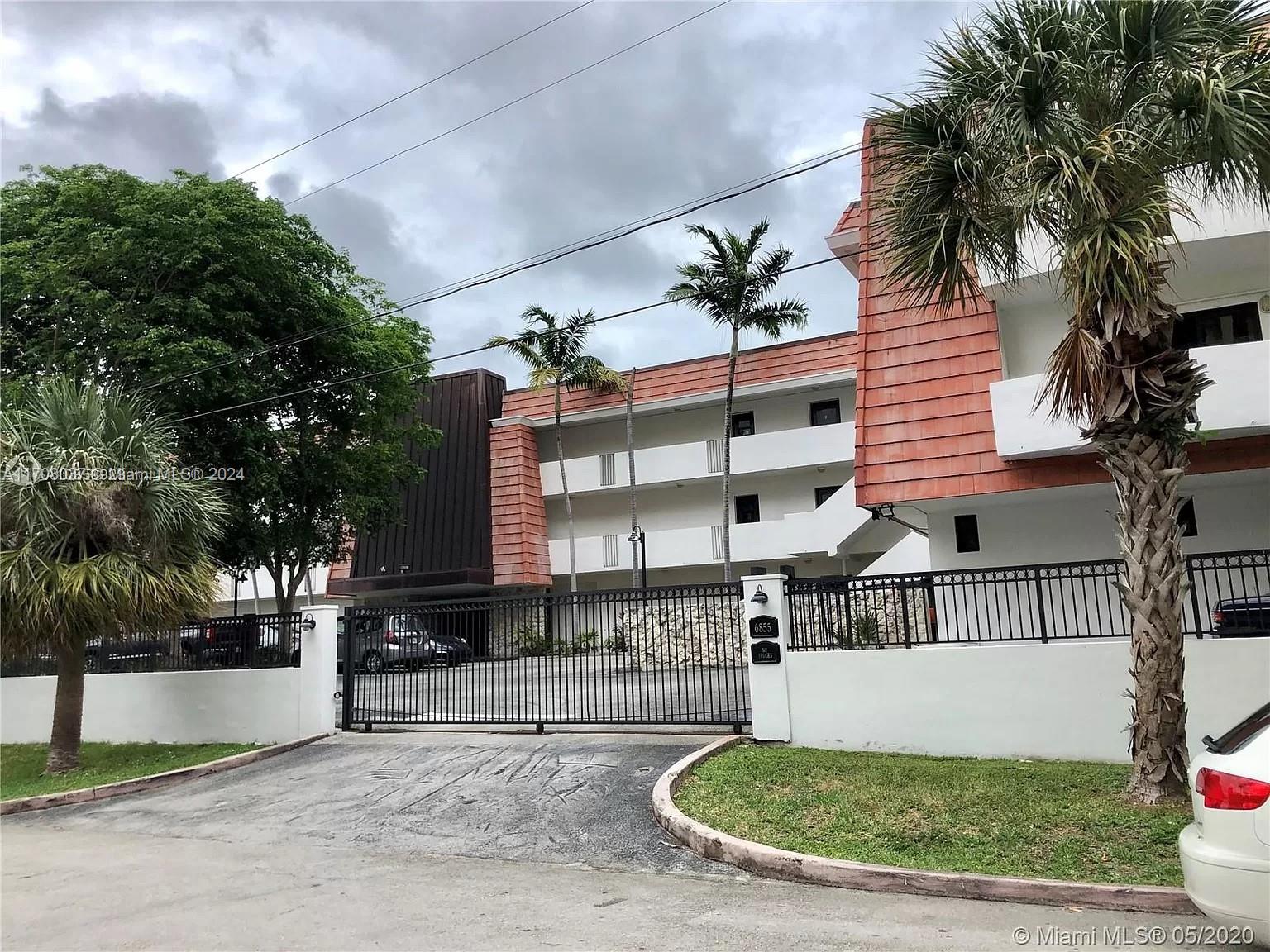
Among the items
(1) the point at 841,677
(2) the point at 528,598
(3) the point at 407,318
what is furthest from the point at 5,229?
(1) the point at 841,677

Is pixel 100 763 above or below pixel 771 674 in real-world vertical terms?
below

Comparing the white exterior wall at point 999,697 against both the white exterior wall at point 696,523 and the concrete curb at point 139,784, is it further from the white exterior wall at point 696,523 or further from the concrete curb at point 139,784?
the white exterior wall at point 696,523

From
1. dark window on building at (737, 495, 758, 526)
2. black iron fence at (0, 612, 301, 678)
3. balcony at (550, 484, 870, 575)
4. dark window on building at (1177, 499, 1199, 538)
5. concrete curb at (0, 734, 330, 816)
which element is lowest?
concrete curb at (0, 734, 330, 816)

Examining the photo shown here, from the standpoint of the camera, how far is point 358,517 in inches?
851

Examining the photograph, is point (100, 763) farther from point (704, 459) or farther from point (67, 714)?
point (704, 459)

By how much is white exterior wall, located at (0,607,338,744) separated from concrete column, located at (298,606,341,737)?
13 mm

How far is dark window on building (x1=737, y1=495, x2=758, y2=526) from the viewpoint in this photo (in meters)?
28.5

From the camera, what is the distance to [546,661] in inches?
509

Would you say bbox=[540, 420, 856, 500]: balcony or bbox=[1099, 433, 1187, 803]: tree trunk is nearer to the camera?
bbox=[1099, 433, 1187, 803]: tree trunk

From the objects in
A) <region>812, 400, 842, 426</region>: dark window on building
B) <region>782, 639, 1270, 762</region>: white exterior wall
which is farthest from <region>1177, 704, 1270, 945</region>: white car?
<region>812, 400, 842, 426</region>: dark window on building

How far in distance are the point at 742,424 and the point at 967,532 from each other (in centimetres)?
1464

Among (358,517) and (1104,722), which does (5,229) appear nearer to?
(358,517)

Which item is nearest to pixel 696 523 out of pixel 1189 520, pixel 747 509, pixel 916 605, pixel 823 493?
pixel 747 509

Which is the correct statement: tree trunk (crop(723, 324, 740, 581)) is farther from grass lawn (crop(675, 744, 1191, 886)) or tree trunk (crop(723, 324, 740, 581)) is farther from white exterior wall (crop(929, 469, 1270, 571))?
grass lawn (crop(675, 744, 1191, 886))
